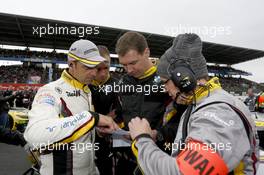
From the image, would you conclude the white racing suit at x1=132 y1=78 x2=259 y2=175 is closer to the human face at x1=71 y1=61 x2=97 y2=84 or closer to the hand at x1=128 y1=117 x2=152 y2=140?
the hand at x1=128 y1=117 x2=152 y2=140

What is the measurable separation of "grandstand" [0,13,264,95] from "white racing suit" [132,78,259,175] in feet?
65.2

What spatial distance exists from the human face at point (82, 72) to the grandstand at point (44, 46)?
62.1ft

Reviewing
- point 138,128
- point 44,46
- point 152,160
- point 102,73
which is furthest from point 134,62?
point 44,46

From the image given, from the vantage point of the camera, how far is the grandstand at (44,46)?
2270cm

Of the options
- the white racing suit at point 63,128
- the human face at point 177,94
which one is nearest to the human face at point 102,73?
the white racing suit at point 63,128

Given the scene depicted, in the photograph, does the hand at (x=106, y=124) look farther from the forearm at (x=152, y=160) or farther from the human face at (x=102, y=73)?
the human face at (x=102, y=73)

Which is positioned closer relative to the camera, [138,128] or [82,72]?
[138,128]

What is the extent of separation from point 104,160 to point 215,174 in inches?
74.6

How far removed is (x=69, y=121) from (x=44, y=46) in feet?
95.1

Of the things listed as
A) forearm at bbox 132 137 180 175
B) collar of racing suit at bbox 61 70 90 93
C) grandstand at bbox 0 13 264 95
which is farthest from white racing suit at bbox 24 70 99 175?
grandstand at bbox 0 13 264 95

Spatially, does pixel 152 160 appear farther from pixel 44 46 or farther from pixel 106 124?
pixel 44 46

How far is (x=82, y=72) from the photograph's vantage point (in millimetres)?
2072

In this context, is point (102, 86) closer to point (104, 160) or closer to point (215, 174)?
point (104, 160)

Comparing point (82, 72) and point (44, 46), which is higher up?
point (44, 46)
